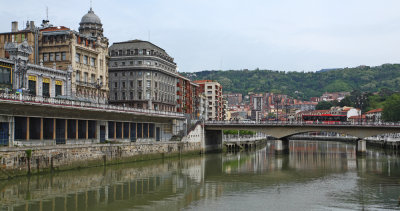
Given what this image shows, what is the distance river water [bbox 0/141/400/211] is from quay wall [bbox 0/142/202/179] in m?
1.22

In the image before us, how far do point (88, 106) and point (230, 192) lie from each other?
26.8m

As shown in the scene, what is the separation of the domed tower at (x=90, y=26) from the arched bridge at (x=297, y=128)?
31024 millimetres

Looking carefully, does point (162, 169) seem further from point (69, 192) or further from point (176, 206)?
point (176, 206)

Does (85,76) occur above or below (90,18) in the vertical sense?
→ below

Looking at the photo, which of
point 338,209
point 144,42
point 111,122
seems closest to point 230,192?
point 338,209

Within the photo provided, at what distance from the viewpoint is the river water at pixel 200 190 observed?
3634cm

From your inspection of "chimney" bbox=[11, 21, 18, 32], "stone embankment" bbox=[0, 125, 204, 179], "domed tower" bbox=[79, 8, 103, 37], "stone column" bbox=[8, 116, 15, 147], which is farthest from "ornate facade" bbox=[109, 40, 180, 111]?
"stone column" bbox=[8, 116, 15, 147]

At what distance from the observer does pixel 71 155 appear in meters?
55.8

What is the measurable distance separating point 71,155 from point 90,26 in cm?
4824

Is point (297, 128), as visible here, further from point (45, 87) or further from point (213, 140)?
point (45, 87)

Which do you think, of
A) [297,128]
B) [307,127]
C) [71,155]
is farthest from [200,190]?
[297,128]

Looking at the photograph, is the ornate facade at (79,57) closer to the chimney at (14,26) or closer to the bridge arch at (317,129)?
the chimney at (14,26)

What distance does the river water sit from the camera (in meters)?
36.3

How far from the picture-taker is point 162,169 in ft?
207
